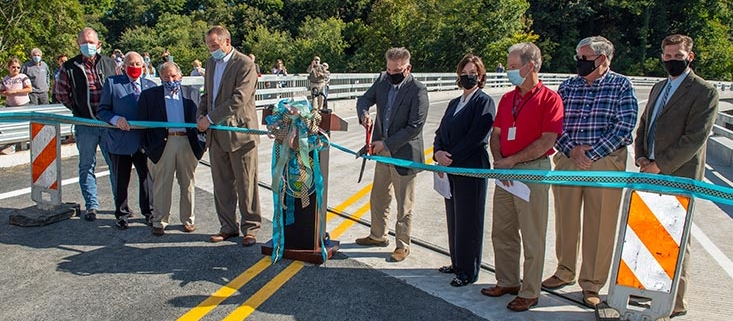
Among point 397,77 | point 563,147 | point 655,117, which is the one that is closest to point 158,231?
point 397,77

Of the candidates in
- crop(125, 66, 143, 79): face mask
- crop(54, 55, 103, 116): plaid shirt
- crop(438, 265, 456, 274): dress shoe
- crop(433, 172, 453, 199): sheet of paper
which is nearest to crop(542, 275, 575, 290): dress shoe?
crop(438, 265, 456, 274): dress shoe

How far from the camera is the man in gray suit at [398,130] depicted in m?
5.41

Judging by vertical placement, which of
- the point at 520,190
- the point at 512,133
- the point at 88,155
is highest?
the point at 512,133

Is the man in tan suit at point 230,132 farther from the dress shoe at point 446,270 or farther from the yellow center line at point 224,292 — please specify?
the dress shoe at point 446,270

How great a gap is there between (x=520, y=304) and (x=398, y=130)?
191 cm

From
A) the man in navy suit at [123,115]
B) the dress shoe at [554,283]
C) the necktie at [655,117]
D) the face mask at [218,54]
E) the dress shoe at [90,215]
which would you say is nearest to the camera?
the necktie at [655,117]

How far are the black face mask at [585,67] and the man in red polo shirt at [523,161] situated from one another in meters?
0.40

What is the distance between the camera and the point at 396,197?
18.7 ft

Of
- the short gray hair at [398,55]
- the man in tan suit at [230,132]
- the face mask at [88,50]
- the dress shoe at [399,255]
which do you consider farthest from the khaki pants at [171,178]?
the short gray hair at [398,55]

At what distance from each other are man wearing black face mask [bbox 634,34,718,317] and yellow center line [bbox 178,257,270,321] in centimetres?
327

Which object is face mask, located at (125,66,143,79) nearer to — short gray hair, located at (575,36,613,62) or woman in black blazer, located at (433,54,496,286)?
woman in black blazer, located at (433,54,496,286)

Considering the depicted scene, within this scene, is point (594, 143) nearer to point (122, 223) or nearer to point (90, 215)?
point (122, 223)

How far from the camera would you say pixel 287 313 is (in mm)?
4359

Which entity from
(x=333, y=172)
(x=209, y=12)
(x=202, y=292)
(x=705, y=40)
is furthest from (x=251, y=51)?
(x=202, y=292)
